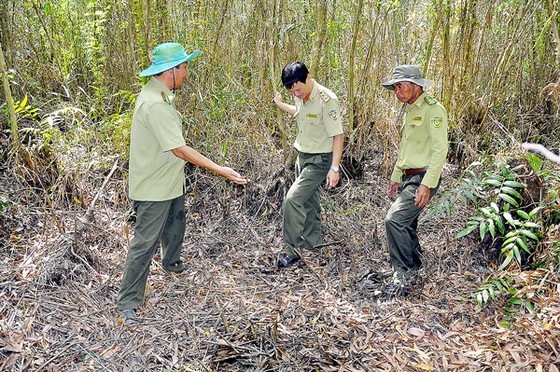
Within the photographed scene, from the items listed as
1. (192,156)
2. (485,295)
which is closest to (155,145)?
(192,156)

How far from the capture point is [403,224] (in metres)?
3.70

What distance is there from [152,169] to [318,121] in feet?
4.49

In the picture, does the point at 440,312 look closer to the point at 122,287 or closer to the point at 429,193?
the point at 429,193

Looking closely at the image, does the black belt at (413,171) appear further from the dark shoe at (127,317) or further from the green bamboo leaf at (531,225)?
the dark shoe at (127,317)

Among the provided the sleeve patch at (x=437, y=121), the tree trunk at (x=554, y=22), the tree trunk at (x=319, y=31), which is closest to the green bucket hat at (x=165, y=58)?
the tree trunk at (x=319, y=31)

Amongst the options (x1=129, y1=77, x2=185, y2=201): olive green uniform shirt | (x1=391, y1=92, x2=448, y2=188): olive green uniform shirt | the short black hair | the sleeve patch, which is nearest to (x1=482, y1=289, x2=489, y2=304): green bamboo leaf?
(x1=391, y1=92, x2=448, y2=188): olive green uniform shirt

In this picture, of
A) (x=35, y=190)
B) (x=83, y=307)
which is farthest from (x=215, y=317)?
(x=35, y=190)

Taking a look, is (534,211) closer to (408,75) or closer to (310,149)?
(408,75)

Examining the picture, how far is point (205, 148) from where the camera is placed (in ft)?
16.9

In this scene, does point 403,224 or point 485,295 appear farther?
point 403,224

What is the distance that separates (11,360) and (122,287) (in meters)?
0.74

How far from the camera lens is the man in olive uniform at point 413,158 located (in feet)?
11.7

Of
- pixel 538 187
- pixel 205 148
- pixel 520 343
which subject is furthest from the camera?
pixel 205 148

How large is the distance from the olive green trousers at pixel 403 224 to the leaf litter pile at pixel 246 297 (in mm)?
135
